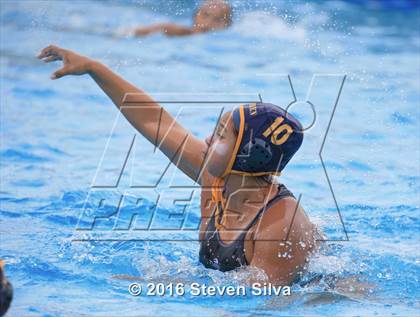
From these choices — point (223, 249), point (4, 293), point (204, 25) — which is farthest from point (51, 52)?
point (204, 25)

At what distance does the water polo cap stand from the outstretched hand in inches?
35.3

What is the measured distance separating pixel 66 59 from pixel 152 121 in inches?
25.2

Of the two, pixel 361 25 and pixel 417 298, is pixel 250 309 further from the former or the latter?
pixel 361 25

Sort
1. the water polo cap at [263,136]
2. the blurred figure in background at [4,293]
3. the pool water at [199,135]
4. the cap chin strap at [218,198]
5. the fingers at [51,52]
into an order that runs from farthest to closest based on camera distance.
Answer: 1. the pool water at [199,135]
2. the cap chin strap at [218,198]
3. the fingers at [51,52]
4. the water polo cap at [263,136]
5. the blurred figure in background at [4,293]

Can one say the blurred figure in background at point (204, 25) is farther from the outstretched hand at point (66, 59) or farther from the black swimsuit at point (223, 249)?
the black swimsuit at point (223, 249)

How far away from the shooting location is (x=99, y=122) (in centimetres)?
855

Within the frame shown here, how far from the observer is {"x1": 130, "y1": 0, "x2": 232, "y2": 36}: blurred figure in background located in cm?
1140

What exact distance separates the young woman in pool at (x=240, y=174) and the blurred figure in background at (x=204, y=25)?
6853 millimetres

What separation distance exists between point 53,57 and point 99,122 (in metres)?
4.22

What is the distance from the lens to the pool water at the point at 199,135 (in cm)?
458

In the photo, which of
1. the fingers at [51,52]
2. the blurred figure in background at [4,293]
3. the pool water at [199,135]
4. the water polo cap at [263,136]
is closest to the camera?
the blurred figure in background at [4,293]

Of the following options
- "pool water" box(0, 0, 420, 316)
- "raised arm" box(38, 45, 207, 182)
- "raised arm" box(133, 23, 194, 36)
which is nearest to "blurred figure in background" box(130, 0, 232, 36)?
"raised arm" box(133, 23, 194, 36)

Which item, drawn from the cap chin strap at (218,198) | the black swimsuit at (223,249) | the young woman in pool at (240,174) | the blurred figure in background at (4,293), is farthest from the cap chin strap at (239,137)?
the blurred figure in background at (4,293)

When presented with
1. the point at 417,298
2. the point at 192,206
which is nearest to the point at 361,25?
the point at 192,206
